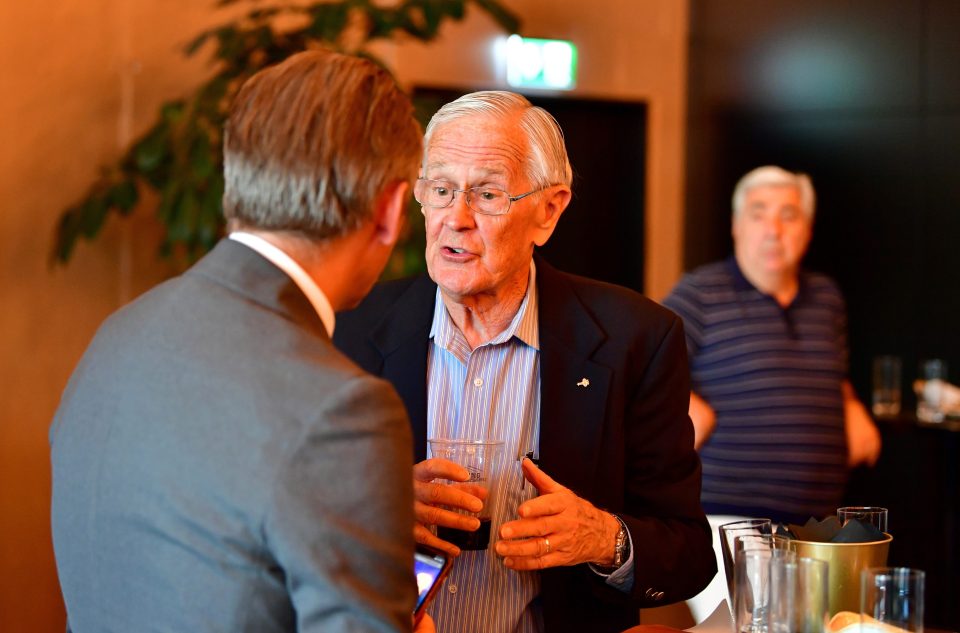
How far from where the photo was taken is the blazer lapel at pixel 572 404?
208cm

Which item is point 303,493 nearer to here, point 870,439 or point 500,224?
point 500,224

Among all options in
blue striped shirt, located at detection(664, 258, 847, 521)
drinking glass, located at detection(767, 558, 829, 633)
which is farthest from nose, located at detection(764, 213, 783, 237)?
drinking glass, located at detection(767, 558, 829, 633)

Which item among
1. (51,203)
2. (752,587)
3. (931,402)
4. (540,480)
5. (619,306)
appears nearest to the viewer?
(752,587)

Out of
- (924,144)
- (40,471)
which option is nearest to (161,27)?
(40,471)

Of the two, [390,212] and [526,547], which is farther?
[526,547]

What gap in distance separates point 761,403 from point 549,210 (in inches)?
67.2

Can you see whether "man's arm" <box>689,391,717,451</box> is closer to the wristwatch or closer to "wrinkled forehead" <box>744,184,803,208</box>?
"wrinkled forehead" <box>744,184,803,208</box>

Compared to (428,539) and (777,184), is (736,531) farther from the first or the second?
(777,184)

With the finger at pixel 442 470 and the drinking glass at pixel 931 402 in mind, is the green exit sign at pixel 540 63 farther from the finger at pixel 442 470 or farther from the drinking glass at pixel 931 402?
the finger at pixel 442 470

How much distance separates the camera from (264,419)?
119 centimetres

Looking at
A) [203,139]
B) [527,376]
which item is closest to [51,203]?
[203,139]

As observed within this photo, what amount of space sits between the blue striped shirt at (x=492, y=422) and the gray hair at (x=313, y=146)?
2.70 feet

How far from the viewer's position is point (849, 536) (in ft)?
5.48

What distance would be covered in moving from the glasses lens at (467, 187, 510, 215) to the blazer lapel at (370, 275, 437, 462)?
0.69 ft
